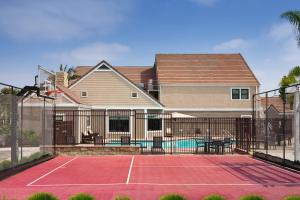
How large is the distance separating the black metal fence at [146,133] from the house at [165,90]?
0.13 m

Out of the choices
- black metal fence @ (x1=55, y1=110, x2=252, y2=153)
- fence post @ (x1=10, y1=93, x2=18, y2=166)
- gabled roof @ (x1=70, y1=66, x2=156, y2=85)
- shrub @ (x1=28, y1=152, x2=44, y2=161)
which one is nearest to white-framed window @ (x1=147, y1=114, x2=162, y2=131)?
black metal fence @ (x1=55, y1=110, x2=252, y2=153)

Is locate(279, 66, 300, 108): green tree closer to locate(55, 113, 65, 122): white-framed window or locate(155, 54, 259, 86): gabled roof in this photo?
locate(155, 54, 259, 86): gabled roof

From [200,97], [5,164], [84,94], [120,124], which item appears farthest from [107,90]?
[5,164]

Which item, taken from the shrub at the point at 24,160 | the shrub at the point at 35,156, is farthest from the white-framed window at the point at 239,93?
the shrub at the point at 24,160

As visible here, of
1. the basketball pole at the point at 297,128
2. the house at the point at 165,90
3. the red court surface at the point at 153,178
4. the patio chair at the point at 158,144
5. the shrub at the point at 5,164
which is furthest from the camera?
the house at the point at 165,90

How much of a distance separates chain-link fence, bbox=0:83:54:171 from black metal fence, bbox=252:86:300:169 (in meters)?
10.1

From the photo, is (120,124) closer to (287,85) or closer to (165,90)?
(165,90)

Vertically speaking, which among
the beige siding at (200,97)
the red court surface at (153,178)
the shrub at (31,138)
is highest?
the beige siding at (200,97)

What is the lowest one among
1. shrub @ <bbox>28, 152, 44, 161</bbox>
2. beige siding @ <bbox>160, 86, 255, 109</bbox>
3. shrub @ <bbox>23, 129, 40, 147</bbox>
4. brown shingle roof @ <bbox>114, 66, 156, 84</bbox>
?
shrub @ <bbox>28, 152, 44, 161</bbox>

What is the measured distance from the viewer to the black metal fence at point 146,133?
24.8 metres

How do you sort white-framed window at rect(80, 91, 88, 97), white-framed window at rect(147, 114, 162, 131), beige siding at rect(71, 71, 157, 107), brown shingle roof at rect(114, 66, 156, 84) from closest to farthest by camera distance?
beige siding at rect(71, 71, 157, 107) → white-framed window at rect(80, 91, 88, 97) → white-framed window at rect(147, 114, 162, 131) → brown shingle roof at rect(114, 66, 156, 84)

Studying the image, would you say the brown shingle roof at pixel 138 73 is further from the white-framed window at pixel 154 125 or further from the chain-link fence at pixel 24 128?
the chain-link fence at pixel 24 128

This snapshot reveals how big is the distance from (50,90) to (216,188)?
54.8 feet

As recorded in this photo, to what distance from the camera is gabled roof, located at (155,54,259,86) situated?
45469 millimetres
